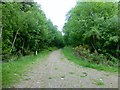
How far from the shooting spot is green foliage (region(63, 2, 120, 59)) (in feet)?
82.0

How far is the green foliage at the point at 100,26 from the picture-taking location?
82.0 feet

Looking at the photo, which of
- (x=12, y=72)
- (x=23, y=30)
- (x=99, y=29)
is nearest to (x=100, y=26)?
(x=99, y=29)

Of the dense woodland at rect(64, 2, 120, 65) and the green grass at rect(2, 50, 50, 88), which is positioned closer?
the green grass at rect(2, 50, 50, 88)

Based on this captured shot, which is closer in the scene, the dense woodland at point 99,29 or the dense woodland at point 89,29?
the dense woodland at point 89,29

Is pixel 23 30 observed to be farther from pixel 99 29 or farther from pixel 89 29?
pixel 99 29

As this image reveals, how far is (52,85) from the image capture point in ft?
30.1

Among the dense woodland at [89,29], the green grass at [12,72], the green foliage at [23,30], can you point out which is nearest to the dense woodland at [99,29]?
the dense woodland at [89,29]

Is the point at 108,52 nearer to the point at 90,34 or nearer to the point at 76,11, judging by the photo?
the point at 90,34

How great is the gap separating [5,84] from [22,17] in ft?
52.9

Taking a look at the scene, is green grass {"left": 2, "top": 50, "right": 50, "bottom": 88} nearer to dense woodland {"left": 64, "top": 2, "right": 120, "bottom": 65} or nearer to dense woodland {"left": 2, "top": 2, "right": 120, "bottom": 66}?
dense woodland {"left": 2, "top": 2, "right": 120, "bottom": 66}

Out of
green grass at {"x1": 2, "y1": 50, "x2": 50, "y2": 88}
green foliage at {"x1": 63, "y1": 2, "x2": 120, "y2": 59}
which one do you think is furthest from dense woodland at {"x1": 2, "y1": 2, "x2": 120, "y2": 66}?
green grass at {"x1": 2, "y1": 50, "x2": 50, "y2": 88}

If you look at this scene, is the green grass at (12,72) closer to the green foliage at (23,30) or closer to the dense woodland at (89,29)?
the green foliage at (23,30)

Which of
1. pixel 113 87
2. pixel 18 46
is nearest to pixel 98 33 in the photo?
pixel 18 46

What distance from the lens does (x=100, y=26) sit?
26.4 m
